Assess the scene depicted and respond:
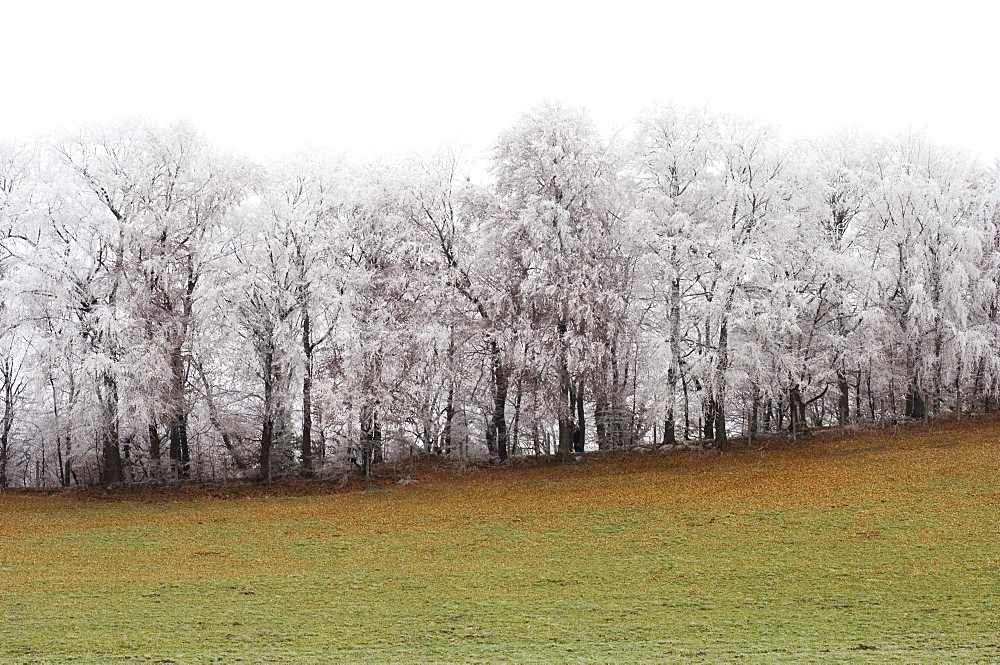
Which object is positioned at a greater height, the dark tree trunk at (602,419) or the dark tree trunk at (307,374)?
the dark tree trunk at (307,374)

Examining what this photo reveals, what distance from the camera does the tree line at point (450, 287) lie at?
27.4 metres

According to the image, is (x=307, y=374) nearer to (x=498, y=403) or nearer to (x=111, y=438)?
(x=111, y=438)

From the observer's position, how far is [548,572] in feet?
50.9

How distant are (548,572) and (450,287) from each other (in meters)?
15.1

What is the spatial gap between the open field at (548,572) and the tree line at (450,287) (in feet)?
12.1

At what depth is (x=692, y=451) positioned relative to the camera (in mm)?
30672

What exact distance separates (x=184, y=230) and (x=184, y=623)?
A: 60.9 ft

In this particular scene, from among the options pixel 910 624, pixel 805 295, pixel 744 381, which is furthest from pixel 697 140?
pixel 910 624

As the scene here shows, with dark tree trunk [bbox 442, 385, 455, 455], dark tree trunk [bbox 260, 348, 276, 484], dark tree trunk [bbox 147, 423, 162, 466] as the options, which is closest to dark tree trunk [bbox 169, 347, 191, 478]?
dark tree trunk [bbox 147, 423, 162, 466]

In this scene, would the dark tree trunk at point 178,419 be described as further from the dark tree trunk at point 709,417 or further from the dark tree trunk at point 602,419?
the dark tree trunk at point 709,417

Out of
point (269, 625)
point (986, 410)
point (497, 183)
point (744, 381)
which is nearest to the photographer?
point (269, 625)

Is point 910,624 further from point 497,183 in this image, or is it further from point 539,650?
point 497,183

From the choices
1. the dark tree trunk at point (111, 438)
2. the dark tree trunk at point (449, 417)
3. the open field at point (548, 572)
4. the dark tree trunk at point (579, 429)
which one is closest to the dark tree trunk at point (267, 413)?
the open field at point (548, 572)

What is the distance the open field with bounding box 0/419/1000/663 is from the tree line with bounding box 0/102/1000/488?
3.68 m
